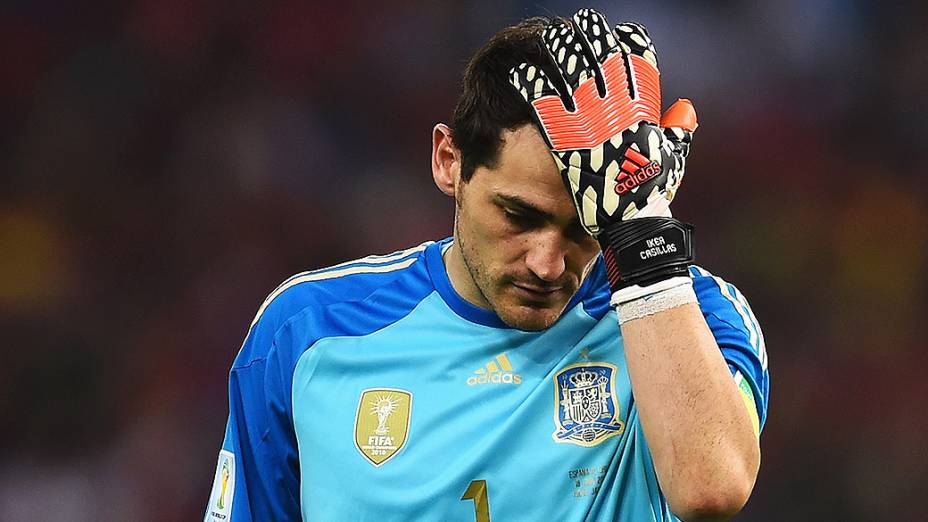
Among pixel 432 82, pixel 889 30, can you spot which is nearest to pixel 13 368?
pixel 432 82

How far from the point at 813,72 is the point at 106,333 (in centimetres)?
368

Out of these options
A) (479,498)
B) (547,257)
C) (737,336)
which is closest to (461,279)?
(547,257)

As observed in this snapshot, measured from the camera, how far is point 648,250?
2.03 m

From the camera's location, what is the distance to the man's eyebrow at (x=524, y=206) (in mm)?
2139

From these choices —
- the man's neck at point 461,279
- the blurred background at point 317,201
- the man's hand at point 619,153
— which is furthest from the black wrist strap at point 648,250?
the blurred background at point 317,201

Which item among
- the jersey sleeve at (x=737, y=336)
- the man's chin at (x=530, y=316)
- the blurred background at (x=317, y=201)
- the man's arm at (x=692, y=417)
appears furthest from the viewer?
the blurred background at (x=317, y=201)

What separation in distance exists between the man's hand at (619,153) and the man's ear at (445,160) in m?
0.36

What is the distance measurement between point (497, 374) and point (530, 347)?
9cm

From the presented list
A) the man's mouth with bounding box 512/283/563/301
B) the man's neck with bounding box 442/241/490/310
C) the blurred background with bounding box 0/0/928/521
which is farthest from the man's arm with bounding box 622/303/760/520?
the blurred background with bounding box 0/0/928/521

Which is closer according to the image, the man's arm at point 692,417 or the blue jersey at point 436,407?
the man's arm at point 692,417

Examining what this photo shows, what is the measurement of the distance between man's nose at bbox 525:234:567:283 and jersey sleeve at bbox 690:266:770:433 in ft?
0.96

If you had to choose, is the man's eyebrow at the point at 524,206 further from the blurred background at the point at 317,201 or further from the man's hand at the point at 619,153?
the blurred background at the point at 317,201

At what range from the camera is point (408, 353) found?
2.37 metres

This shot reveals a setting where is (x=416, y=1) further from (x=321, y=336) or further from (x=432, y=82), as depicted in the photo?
(x=321, y=336)
